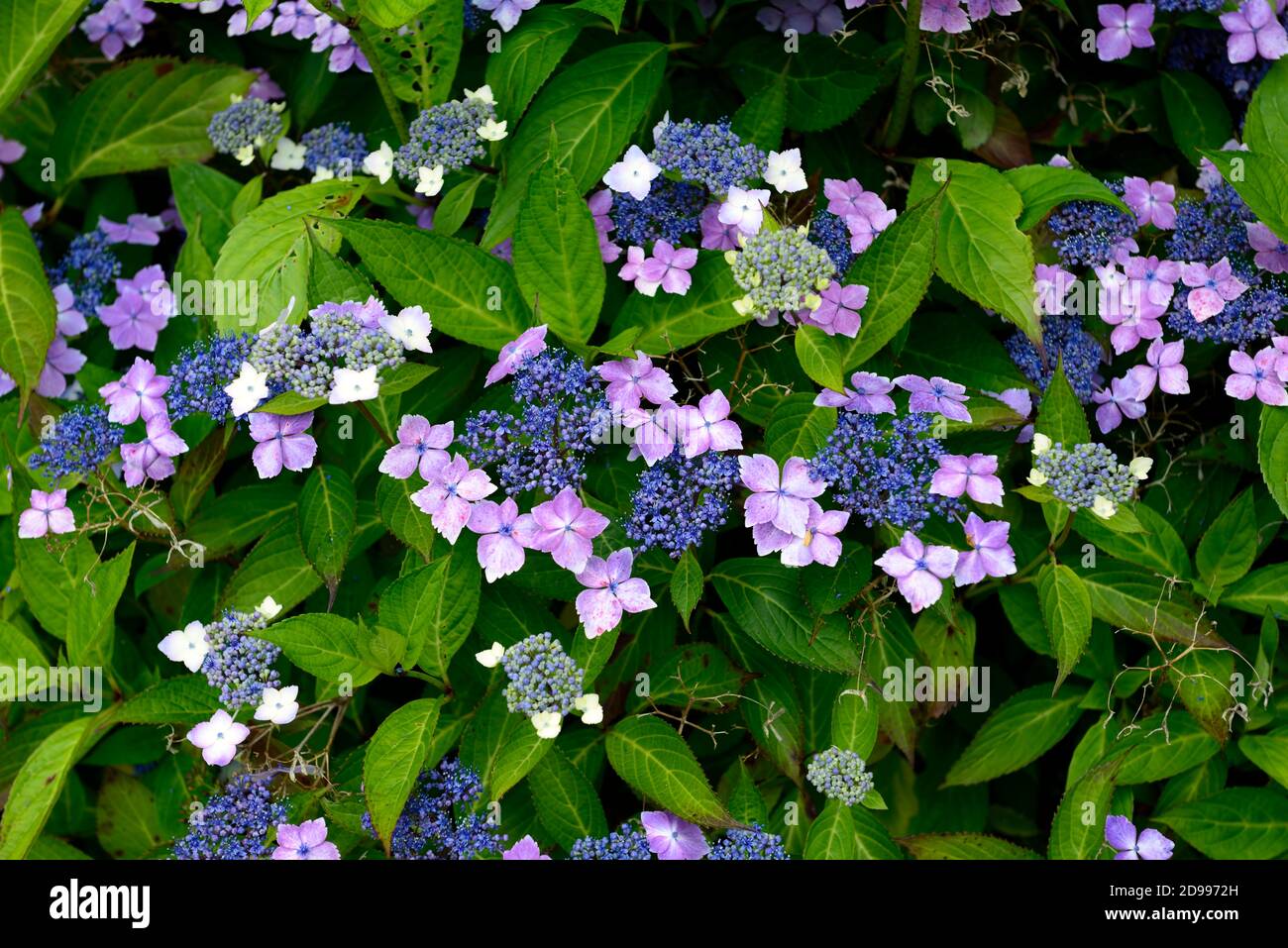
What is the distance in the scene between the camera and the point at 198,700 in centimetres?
203

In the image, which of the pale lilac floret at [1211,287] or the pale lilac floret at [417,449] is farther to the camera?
the pale lilac floret at [1211,287]

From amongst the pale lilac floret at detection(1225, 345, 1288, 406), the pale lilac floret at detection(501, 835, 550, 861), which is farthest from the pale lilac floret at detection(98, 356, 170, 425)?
the pale lilac floret at detection(1225, 345, 1288, 406)

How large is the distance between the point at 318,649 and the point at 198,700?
314mm

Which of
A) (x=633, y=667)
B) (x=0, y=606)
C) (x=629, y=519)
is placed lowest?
(x=0, y=606)

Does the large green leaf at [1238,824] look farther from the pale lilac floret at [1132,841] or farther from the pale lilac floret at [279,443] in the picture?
the pale lilac floret at [279,443]

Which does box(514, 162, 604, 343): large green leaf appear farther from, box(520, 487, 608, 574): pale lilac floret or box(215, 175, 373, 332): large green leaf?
Result: box(215, 175, 373, 332): large green leaf

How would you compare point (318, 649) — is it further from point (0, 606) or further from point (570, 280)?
point (0, 606)

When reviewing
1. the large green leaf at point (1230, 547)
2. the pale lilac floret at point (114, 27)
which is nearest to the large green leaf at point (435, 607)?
the large green leaf at point (1230, 547)

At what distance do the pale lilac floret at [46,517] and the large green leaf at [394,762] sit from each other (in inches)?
29.0

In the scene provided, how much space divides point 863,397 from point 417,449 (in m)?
0.72

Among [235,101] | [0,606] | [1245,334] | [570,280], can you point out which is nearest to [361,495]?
[570,280]

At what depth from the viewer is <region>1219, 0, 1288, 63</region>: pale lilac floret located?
230 cm

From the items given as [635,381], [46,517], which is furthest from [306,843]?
[635,381]

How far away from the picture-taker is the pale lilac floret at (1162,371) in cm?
218
